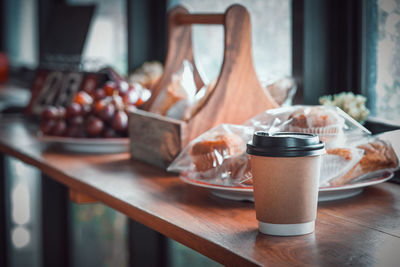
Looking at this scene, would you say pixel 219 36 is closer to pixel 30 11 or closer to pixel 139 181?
pixel 139 181

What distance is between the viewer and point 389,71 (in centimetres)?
138

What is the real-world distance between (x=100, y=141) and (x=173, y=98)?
0.99ft

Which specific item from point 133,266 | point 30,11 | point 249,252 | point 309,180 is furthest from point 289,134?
point 30,11

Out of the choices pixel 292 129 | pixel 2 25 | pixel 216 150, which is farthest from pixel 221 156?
pixel 2 25

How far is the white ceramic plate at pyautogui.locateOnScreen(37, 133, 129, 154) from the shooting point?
5.38ft

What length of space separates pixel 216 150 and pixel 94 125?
2.19 ft

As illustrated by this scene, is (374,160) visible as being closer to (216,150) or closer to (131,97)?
(216,150)

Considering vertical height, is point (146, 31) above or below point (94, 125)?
above

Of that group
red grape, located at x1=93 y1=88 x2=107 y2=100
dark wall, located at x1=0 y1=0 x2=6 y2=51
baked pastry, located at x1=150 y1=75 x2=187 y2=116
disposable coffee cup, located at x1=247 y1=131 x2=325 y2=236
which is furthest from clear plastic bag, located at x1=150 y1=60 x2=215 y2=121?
dark wall, located at x1=0 y1=0 x2=6 y2=51

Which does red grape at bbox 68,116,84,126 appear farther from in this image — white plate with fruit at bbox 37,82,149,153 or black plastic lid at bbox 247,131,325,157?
black plastic lid at bbox 247,131,325,157

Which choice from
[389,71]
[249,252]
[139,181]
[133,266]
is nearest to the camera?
[249,252]

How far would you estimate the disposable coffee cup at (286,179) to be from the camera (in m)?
0.80

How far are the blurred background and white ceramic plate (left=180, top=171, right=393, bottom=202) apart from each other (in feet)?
0.88

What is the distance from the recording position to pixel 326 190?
101 centimetres
